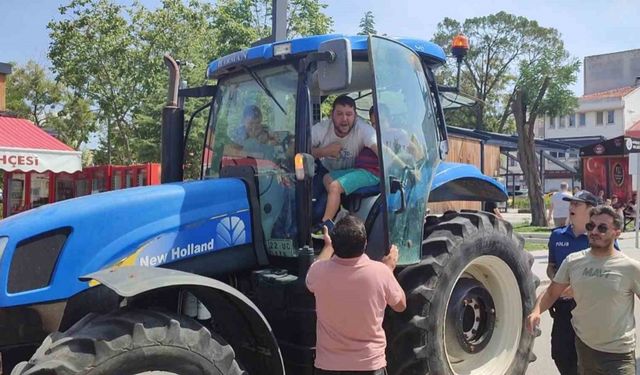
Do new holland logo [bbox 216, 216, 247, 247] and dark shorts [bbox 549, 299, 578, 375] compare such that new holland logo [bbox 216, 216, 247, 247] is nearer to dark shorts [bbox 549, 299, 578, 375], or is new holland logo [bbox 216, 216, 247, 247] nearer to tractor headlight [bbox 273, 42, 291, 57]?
tractor headlight [bbox 273, 42, 291, 57]

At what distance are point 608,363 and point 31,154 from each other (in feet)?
39.3

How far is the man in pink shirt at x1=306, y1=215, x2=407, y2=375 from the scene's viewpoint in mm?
3191

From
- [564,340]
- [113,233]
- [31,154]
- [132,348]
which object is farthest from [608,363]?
[31,154]

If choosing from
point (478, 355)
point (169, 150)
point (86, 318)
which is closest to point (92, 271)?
point (86, 318)

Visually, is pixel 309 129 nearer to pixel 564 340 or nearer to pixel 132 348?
pixel 132 348

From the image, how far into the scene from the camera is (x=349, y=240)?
321 cm

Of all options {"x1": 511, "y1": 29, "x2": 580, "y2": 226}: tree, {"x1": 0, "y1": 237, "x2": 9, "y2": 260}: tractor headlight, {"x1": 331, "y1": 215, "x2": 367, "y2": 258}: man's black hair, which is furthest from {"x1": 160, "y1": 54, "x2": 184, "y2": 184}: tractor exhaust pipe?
{"x1": 511, "y1": 29, "x2": 580, "y2": 226}: tree

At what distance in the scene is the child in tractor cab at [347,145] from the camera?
171 inches

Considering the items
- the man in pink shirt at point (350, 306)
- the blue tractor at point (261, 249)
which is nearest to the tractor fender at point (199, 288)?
the blue tractor at point (261, 249)

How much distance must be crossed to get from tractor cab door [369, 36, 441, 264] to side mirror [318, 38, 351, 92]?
49 cm

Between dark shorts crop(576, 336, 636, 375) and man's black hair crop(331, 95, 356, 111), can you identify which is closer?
dark shorts crop(576, 336, 636, 375)

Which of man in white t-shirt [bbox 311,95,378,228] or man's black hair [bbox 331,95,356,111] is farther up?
man's black hair [bbox 331,95,356,111]

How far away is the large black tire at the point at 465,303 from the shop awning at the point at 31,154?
1032cm

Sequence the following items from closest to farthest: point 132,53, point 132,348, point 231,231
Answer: point 132,348 < point 231,231 < point 132,53
